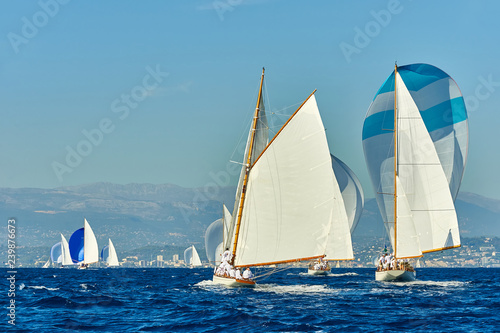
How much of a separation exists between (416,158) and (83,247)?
130 metres

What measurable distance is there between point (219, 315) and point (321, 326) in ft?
21.7

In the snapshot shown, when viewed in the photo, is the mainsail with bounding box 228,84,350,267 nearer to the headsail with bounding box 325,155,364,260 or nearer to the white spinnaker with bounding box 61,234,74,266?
the headsail with bounding box 325,155,364,260

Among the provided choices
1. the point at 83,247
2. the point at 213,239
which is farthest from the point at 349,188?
the point at 83,247

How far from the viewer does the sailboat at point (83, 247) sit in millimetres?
178125

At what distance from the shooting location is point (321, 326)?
36406 mm

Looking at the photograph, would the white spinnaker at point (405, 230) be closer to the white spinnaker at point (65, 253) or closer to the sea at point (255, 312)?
the sea at point (255, 312)

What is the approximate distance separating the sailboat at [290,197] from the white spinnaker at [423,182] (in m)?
20.1

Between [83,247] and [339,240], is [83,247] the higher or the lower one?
the higher one

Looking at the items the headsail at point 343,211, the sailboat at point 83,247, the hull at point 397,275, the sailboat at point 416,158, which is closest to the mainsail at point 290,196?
the sailboat at point 416,158

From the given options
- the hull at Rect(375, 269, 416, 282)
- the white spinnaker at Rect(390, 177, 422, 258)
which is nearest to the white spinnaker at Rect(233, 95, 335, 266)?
the white spinnaker at Rect(390, 177, 422, 258)

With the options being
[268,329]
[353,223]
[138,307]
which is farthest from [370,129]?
[268,329]

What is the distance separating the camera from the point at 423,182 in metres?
70.6

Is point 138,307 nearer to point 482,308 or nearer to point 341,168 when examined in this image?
point 482,308

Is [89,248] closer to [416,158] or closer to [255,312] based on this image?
Result: [416,158]
